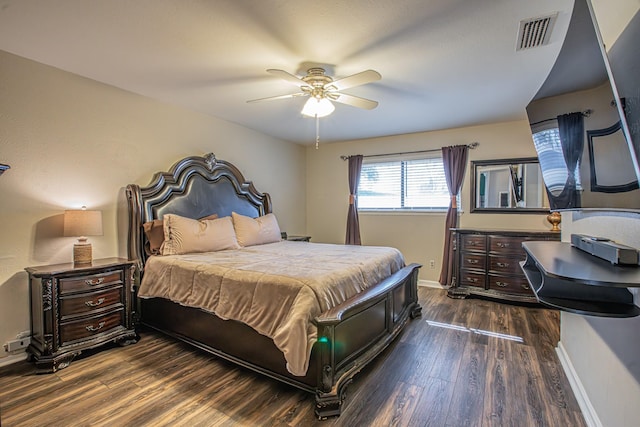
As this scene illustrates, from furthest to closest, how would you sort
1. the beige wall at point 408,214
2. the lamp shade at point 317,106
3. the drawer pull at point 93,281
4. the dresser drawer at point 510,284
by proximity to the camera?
the beige wall at point 408,214 < the dresser drawer at point 510,284 < the lamp shade at point 317,106 < the drawer pull at point 93,281

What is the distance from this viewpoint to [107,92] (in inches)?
126

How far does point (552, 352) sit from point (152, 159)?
4.60m

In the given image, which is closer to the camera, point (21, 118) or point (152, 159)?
point (21, 118)

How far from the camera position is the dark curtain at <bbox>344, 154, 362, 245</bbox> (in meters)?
5.70

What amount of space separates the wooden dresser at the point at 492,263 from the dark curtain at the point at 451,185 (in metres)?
0.32

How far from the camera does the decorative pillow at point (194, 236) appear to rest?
3.29 m

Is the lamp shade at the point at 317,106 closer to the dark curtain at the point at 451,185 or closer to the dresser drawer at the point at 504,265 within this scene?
the dark curtain at the point at 451,185

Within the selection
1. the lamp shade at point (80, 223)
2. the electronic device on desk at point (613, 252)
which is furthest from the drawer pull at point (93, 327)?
the electronic device on desk at point (613, 252)

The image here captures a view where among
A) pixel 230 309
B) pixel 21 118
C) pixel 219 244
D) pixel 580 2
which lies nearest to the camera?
pixel 580 2

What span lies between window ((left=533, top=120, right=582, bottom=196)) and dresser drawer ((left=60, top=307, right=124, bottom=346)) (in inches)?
143

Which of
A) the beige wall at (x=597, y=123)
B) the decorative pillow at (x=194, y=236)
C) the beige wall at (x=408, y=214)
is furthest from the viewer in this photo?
the beige wall at (x=408, y=214)

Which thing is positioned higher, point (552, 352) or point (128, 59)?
point (128, 59)

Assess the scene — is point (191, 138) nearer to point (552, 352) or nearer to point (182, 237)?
point (182, 237)

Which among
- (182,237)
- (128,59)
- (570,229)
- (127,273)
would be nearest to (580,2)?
(570,229)
